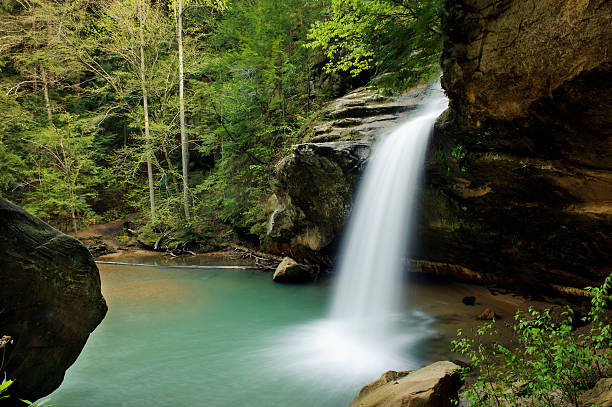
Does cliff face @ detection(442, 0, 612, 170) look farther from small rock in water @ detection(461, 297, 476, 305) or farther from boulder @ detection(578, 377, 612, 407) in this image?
small rock in water @ detection(461, 297, 476, 305)

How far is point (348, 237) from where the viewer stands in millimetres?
8406

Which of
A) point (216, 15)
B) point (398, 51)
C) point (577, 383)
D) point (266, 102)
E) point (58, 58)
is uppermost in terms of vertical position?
point (216, 15)

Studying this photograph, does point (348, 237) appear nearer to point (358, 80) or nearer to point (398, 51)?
point (398, 51)

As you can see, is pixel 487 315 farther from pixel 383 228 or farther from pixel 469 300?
pixel 383 228

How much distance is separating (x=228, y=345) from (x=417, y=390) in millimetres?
3735

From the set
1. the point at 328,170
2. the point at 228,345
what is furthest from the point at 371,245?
the point at 228,345

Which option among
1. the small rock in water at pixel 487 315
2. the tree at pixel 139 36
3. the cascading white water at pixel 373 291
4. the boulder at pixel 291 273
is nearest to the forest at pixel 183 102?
the tree at pixel 139 36

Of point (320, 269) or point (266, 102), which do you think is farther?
point (266, 102)

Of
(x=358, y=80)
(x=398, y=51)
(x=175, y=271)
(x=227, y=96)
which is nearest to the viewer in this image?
(x=398, y=51)

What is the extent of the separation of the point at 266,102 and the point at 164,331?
9929mm

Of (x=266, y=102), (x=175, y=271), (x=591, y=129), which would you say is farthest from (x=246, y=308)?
(x=266, y=102)

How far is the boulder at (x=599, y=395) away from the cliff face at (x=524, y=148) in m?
2.71

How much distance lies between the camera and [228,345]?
575cm

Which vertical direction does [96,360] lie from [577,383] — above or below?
below
